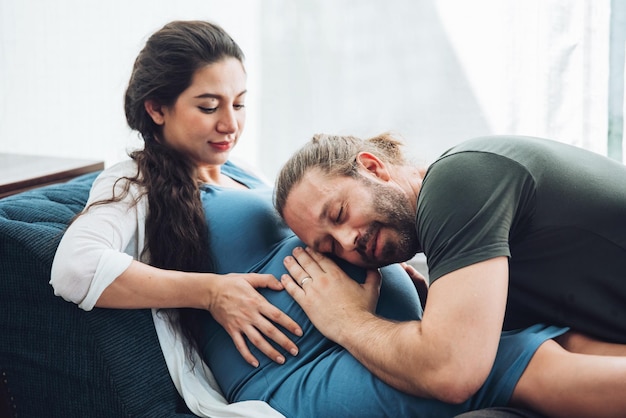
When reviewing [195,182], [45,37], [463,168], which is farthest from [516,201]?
[45,37]

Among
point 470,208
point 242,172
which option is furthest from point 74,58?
point 470,208

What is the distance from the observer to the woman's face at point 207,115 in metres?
1.74

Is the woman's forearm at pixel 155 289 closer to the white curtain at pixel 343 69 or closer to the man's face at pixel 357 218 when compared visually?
the man's face at pixel 357 218

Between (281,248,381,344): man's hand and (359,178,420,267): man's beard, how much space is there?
0.06 metres

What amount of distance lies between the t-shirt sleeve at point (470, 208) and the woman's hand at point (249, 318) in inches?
13.7

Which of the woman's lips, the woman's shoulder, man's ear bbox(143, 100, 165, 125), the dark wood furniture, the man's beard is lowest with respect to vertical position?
the dark wood furniture

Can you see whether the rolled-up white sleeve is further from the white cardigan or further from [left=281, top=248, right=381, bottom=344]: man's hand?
[left=281, top=248, right=381, bottom=344]: man's hand

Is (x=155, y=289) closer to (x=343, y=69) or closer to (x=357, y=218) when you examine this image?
(x=357, y=218)

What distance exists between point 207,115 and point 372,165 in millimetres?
451

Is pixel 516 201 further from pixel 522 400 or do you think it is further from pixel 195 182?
pixel 195 182

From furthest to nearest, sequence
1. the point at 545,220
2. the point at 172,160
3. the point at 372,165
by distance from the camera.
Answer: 1. the point at 172,160
2. the point at 372,165
3. the point at 545,220

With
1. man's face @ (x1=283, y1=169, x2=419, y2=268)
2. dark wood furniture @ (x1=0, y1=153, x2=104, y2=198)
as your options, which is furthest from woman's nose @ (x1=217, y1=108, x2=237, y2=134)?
dark wood furniture @ (x1=0, y1=153, x2=104, y2=198)

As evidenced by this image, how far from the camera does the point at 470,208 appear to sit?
3.97 feet

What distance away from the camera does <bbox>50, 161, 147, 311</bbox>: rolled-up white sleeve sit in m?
1.40
